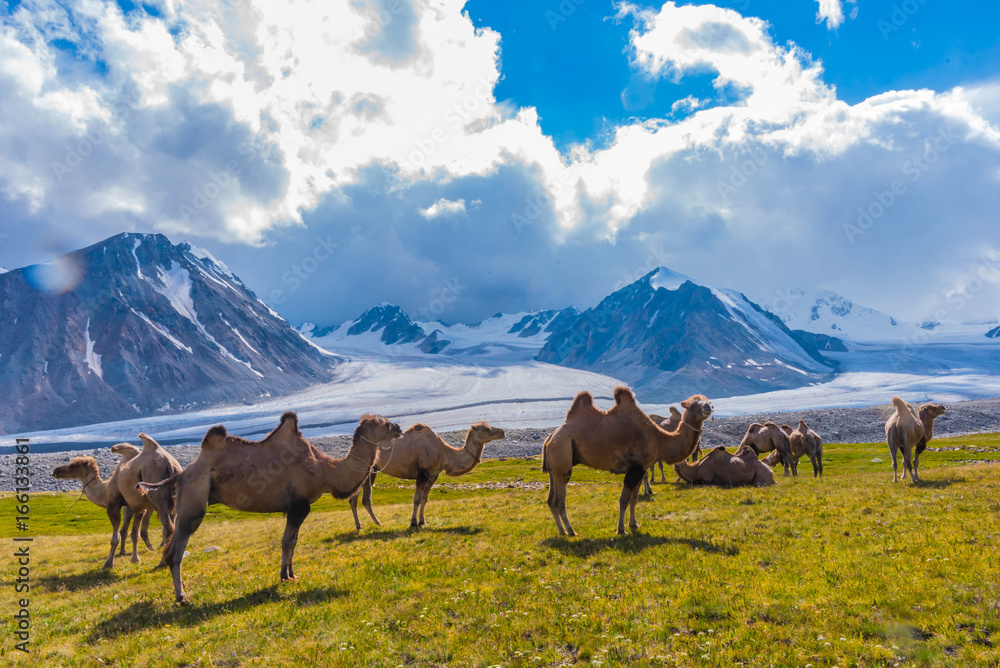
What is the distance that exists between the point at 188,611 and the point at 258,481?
2961mm

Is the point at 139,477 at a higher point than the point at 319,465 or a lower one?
lower

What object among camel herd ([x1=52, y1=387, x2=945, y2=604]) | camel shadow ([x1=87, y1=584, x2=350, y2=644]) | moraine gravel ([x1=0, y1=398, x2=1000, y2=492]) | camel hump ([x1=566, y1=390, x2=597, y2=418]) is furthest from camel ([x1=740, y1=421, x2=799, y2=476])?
moraine gravel ([x1=0, y1=398, x2=1000, y2=492])

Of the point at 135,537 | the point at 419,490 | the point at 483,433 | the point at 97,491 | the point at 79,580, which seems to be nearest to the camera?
the point at 79,580

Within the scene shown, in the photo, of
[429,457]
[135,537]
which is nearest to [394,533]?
[429,457]

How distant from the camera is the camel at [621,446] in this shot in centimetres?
1580

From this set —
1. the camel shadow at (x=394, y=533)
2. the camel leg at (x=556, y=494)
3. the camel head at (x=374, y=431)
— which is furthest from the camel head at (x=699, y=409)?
the camel head at (x=374, y=431)

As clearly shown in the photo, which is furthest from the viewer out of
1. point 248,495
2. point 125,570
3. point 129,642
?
point 125,570

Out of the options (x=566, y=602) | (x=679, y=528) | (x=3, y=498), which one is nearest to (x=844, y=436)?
(x=679, y=528)

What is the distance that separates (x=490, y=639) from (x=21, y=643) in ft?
30.0

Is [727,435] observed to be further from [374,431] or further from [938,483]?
[374,431]

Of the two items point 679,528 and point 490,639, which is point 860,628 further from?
point 679,528

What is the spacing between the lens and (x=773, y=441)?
118 feet

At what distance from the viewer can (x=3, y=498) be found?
205 ft

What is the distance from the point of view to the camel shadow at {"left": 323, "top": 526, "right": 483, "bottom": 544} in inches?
727
